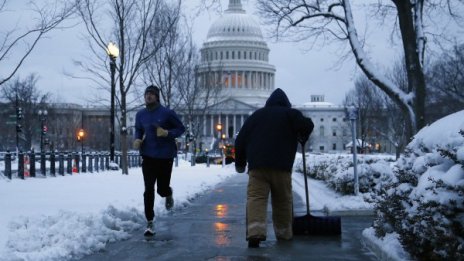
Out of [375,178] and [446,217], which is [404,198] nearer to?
[446,217]

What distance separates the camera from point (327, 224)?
8867mm

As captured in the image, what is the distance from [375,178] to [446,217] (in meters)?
9.75

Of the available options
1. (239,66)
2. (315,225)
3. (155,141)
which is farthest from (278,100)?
(239,66)

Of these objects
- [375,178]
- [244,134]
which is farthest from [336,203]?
[244,134]

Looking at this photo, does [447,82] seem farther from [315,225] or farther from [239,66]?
[239,66]

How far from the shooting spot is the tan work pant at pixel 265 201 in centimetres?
758

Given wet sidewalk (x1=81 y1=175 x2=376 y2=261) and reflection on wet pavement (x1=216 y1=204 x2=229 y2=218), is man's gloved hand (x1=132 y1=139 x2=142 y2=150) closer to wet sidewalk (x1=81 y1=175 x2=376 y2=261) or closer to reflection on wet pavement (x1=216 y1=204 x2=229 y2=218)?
wet sidewalk (x1=81 y1=175 x2=376 y2=261)

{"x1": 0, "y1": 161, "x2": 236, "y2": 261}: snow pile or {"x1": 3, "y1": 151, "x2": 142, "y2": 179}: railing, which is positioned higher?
{"x1": 3, "y1": 151, "x2": 142, "y2": 179}: railing

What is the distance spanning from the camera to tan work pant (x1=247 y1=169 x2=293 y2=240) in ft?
24.9

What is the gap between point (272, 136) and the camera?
25.9 feet

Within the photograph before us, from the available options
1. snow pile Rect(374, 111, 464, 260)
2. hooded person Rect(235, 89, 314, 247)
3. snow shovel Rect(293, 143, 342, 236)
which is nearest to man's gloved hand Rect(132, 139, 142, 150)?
hooded person Rect(235, 89, 314, 247)

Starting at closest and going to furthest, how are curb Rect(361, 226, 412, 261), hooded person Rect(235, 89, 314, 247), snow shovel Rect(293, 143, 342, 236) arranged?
curb Rect(361, 226, 412, 261), hooded person Rect(235, 89, 314, 247), snow shovel Rect(293, 143, 342, 236)

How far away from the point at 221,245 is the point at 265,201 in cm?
75

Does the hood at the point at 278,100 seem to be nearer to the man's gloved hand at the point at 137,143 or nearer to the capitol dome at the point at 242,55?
the man's gloved hand at the point at 137,143
